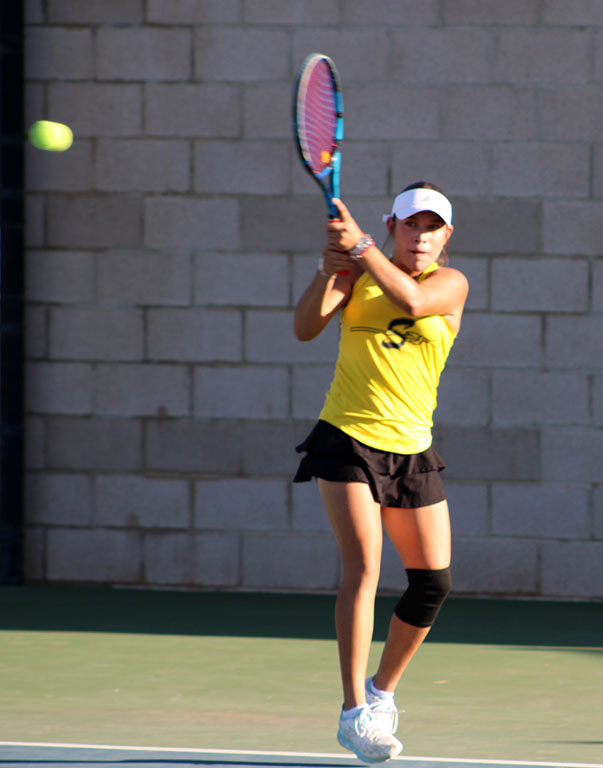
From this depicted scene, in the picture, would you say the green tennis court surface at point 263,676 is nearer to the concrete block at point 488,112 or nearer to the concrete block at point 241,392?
the concrete block at point 241,392

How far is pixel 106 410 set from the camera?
6.99 m

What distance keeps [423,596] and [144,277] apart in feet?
11.2

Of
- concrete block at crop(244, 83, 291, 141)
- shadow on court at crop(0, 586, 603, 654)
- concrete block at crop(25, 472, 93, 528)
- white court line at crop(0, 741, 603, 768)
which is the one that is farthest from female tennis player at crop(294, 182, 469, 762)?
concrete block at crop(25, 472, 93, 528)

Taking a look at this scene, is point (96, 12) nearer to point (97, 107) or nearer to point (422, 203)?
point (97, 107)

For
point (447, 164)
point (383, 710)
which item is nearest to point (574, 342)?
point (447, 164)

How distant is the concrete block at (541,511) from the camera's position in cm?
673

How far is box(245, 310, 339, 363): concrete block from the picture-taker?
685cm

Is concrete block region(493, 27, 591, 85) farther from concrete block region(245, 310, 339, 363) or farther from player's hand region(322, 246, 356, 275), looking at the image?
player's hand region(322, 246, 356, 275)

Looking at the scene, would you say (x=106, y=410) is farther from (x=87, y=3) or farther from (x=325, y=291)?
(x=325, y=291)

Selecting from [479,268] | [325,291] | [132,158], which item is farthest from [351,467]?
[132,158]

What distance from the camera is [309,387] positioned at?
687 cm

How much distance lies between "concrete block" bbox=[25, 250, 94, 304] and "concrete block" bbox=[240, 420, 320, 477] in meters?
1.11

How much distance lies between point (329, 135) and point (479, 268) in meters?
2.93

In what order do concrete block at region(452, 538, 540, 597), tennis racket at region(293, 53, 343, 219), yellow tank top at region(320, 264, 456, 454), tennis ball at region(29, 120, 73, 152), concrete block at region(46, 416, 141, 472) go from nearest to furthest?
tennis racket at region(293, 53, 343, 219), yellow tank top at region(320, 264, 456, 454), tennis ball at region(29, 120, 73, 152), concrete block at region(452, 538, 540, 597), concrete block at region(46, 416, 141, 472)
